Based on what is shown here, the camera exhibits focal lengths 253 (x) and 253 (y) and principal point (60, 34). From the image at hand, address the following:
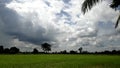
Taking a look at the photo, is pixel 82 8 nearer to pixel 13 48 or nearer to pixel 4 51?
pixel 4 51

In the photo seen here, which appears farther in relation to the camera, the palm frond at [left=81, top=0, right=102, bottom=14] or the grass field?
the grass field

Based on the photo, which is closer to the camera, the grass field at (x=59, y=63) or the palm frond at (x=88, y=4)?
the palm frond at (x=88, y=4)

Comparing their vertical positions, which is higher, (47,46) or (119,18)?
(47,46)

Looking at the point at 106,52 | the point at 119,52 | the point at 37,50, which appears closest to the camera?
the point at 119,52

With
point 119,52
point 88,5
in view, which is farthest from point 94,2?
point 119,52

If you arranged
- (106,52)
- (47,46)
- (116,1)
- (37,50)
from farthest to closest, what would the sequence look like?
(47,46) < (37,50) < (106,52) < (116,1)

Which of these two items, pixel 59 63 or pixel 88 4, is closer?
pixel 88 4

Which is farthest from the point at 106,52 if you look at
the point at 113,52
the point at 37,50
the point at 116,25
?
the point at 116,25

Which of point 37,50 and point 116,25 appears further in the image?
point 37,50

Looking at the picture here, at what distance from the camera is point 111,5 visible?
56.4ft

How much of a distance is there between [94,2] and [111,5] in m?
3.78

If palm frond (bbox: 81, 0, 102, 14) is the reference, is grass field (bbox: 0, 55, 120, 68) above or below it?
below

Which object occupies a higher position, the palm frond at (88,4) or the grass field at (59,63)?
the palm frond at (88,4)

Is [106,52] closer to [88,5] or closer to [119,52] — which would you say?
[119,52]
